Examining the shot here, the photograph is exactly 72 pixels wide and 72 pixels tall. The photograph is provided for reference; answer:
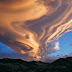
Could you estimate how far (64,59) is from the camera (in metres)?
15.0

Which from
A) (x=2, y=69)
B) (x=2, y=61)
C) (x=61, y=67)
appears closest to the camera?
(x=2, y=69)

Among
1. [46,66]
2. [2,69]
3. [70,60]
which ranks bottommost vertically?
[2,69]

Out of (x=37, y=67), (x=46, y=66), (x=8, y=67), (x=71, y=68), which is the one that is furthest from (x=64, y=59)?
(x=8, y=67)

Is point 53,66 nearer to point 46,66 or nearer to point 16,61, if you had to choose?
point 46,66

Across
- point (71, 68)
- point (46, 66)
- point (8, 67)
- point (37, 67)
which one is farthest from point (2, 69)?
point (71, 68)

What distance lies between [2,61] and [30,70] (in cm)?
406

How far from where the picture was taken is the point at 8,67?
12.8 m

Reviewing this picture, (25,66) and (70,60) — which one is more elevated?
(70,60)

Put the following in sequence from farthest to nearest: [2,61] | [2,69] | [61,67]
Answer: [2,61]
[61,67]
[2,69]

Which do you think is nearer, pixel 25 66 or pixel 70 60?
pixel 25 66

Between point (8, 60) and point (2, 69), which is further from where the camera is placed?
point (8, 60)

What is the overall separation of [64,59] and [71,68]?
2.02m

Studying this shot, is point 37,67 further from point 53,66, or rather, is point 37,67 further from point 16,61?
point 16,61

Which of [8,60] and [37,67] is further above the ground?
[8,60]
